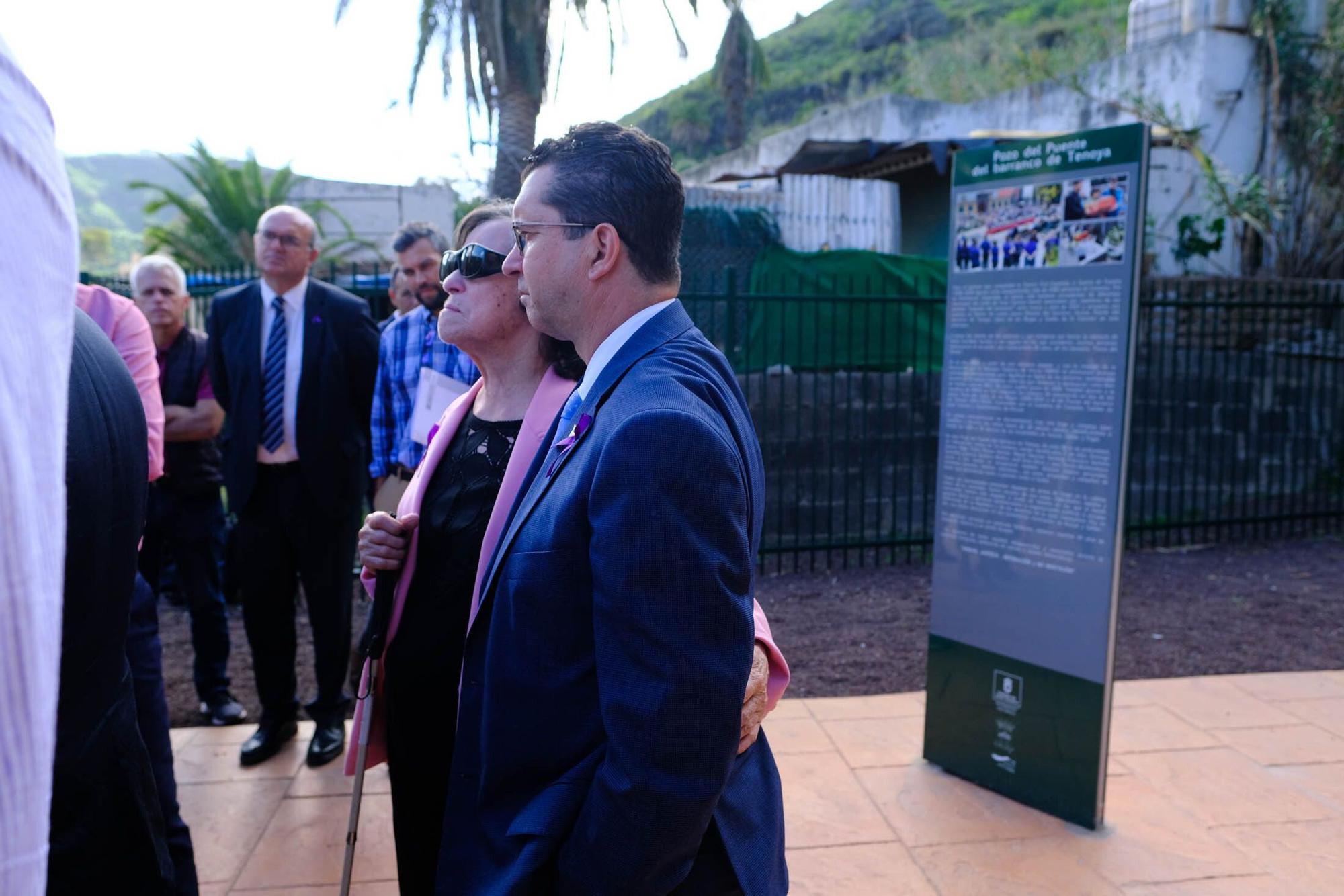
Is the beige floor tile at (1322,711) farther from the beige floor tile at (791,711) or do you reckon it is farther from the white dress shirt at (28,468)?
the white dress shirt at (28,468)

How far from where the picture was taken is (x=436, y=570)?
95.3 inches

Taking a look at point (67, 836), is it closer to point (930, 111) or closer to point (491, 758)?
point (491, 758)

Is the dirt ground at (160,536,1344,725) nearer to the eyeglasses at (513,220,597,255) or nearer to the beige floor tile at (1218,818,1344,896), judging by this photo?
the beige floor tile at (1218,818,1344,896)

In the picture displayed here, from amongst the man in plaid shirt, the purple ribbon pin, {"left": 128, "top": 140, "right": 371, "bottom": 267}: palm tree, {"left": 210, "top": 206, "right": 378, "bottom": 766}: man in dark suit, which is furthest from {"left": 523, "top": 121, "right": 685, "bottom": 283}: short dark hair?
{"left": 128, "top": 140, "right": 371, "bottom": 267}: palm tree

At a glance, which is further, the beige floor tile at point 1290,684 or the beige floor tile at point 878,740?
the beige floor tile at point 1290,684

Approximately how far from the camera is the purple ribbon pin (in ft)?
5.40

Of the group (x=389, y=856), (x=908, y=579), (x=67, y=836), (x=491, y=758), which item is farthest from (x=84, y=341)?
(x=908, y=579)

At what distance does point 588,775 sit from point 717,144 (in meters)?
46.1

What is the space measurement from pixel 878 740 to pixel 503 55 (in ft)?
38.4

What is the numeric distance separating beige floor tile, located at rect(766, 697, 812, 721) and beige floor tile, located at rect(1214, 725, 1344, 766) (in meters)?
1.81

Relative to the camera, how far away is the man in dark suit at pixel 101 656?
4.00ft

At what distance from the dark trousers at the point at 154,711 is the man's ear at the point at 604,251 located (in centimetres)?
138

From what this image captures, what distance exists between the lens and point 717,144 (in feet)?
149

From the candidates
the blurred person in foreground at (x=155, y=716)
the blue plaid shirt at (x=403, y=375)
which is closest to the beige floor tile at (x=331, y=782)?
the blue plaid shirt at (x=403, y=375)
